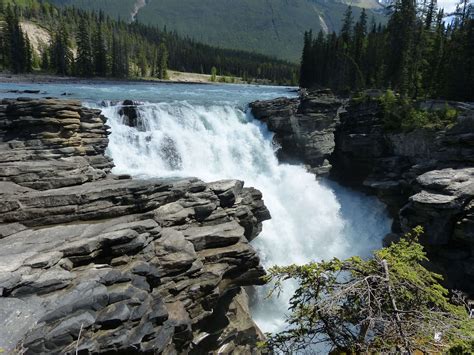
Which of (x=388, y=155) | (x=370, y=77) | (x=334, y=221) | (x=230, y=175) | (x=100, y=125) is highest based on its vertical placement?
(x=370, y=77)

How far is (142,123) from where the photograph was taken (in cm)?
3138

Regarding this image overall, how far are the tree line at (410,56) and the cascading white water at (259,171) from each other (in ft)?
60.0

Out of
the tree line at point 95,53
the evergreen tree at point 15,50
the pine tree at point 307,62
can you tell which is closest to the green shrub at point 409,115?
the pine tree at point 307,62

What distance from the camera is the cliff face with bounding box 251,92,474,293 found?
21484 mm

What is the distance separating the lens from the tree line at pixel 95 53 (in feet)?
309

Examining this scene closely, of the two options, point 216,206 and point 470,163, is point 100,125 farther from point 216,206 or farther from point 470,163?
point 470,163

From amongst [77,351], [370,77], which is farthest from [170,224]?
[370,77]

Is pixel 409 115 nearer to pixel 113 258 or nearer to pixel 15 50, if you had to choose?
pixel 113 258

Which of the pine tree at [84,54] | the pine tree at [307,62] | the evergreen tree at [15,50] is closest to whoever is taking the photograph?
the pine tree at [307,62]

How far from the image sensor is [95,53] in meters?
98.0

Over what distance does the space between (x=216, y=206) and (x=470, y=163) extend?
19169 mm

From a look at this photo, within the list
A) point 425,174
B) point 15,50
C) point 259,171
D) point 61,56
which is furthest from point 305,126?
point 15,50

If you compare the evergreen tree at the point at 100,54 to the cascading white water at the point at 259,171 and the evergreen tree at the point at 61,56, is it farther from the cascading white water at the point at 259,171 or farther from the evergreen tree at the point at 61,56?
the cascading white water at the point at 259,171

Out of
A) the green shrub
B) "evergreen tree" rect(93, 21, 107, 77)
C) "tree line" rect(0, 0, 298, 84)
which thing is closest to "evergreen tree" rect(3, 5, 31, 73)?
"tree line" rect(0, 0, 298, 84)
